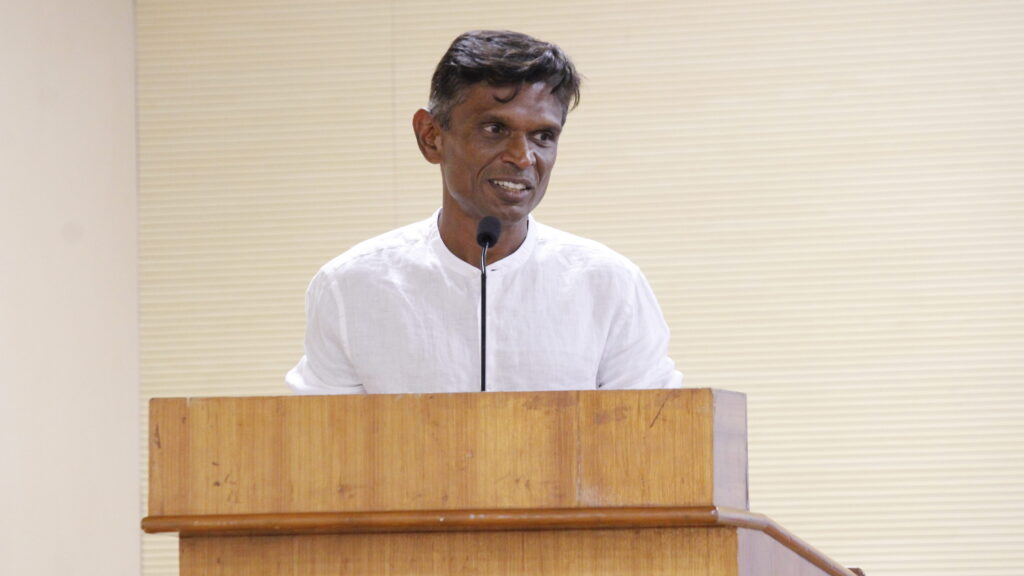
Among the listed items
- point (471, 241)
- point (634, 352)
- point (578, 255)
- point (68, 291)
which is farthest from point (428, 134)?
point (68, 291)

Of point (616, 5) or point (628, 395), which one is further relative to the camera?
point (616, 5)

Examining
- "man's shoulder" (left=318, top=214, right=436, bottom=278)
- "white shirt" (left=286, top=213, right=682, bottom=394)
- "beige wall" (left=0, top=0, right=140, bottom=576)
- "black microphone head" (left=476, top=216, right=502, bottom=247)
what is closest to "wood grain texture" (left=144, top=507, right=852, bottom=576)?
"black microphone head" (left=476, top=216, right=502, bottom=247)

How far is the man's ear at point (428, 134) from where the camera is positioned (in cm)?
214

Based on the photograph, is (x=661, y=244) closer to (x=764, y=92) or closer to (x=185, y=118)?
(x=764, y=92)

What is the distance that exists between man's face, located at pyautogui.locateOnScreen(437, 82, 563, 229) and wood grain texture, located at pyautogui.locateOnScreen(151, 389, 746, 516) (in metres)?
0.78

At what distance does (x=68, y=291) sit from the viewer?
12.4ft

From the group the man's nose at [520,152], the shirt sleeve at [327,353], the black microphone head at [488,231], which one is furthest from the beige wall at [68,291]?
the black microphone head at [488,231]

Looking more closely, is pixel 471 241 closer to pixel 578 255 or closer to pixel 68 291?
pixel 578 255

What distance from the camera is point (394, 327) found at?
2.11 meters

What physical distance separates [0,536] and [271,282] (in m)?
1.19

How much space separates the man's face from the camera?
2.00m

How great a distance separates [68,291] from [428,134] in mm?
1999

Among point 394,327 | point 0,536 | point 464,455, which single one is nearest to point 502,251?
point 394,327

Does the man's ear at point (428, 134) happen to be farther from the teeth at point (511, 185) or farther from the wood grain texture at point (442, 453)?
the wood grain texture at point (442, 453)
